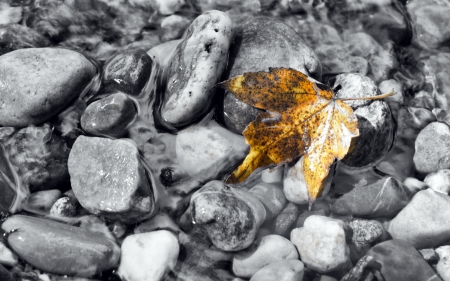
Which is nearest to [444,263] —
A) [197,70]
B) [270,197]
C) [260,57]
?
[270,197]

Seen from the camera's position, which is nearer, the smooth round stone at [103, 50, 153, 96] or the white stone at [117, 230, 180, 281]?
the white stone at [117, 230, 180, 281]

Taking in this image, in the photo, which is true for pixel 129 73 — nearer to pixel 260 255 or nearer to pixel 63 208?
pixel 63 208

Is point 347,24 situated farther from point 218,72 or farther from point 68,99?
point 68,99

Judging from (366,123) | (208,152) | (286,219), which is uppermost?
(366,123)

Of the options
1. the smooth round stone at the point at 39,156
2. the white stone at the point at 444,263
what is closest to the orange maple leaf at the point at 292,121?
the white stone at the point at 444,263

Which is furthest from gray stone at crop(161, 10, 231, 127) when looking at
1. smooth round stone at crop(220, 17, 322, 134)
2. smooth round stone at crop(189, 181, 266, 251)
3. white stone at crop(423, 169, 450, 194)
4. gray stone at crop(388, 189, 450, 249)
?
white stone at crop(423, 169, 450, 194)

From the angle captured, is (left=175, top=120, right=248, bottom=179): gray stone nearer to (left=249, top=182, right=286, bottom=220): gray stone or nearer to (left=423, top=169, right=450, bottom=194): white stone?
(left=249, top=182, right=286, bottom=220): gray stone
